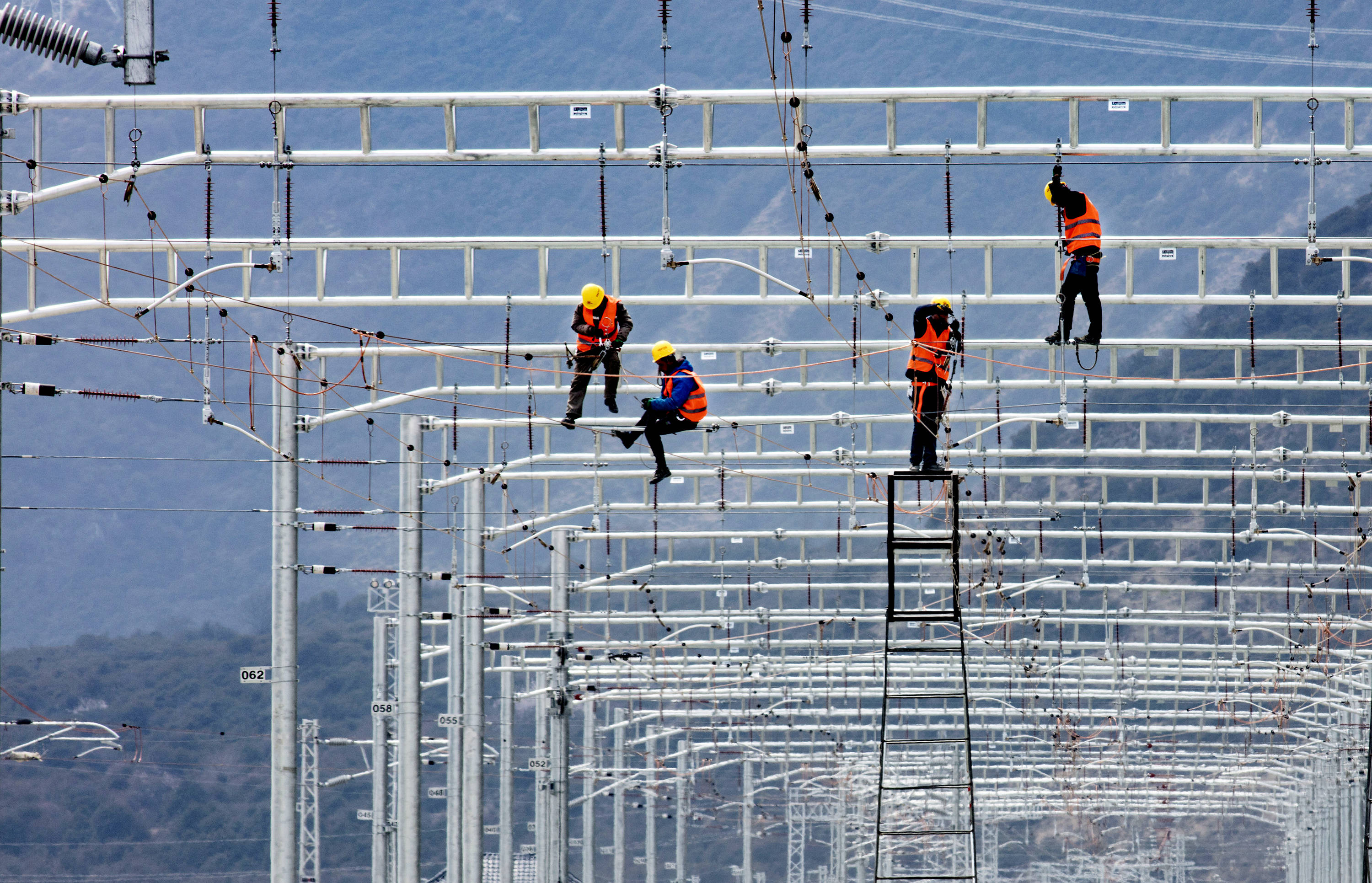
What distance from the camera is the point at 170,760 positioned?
9488cm

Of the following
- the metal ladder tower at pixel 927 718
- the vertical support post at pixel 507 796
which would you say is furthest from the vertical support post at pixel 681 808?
the vertical support post at pixel 507 796

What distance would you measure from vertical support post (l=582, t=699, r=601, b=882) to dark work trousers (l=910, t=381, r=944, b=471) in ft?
69.3

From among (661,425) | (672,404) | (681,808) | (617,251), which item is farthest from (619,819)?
(617,251)

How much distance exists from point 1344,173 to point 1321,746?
8017cm

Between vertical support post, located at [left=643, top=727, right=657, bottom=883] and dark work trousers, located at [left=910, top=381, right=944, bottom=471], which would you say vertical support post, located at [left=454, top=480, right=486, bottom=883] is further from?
vertical support post, located at [left=643, top=727, right=657, bottom=883]

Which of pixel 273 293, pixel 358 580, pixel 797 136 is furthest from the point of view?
pixel 273 293

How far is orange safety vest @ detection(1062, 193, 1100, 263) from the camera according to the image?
17.9 metres

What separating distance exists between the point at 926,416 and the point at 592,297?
156 inches

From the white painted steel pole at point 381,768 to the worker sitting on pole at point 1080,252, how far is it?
626 inches

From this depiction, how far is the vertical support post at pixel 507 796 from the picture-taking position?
3309 cm

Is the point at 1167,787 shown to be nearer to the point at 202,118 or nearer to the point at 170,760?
the point at 202,118

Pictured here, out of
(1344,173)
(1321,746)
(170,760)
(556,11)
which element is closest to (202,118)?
(1321,746)

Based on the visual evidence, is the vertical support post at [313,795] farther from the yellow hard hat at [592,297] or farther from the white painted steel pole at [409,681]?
the yellow hard hat at [592,297]

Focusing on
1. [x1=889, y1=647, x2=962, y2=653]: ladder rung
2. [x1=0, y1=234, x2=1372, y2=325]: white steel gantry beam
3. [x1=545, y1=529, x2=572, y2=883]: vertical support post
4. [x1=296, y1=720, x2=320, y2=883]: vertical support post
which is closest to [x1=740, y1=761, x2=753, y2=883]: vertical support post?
[x1=545, y1=529, x2=572, y2=883]: vertical support post
